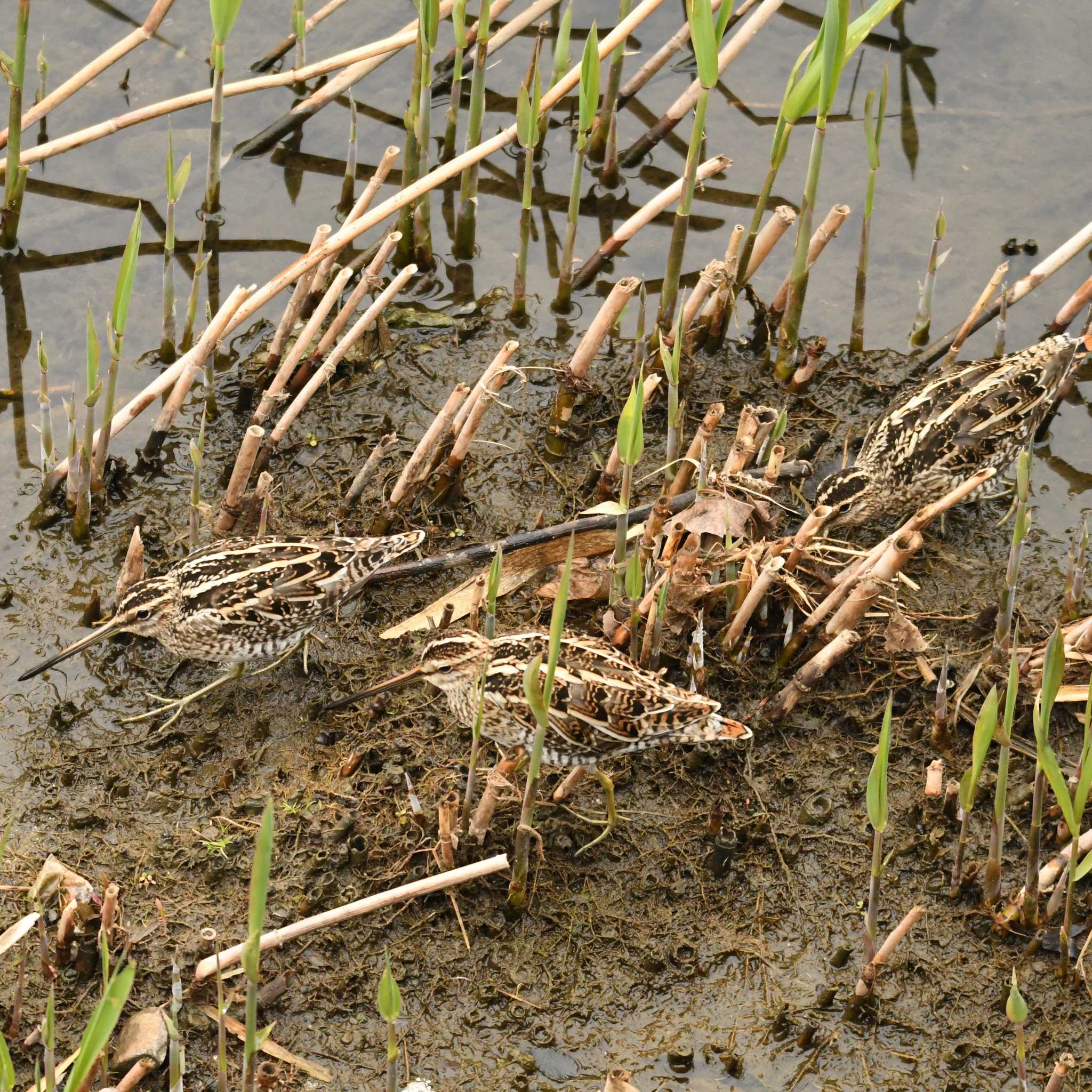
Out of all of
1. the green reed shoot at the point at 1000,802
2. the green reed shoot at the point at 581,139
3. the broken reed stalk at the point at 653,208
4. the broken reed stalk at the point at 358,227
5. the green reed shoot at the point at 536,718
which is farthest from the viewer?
the broken reed stalk at the point at 653,208

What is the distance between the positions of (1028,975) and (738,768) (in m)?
1.28

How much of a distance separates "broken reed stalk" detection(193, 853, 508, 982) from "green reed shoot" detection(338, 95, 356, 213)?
4.26 meters

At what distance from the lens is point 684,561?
6086 millimetres

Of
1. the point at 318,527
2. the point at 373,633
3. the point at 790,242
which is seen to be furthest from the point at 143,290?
the point at 790,242

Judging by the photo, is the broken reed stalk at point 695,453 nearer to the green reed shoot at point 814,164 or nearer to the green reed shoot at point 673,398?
the green reed shoot at point 673,398

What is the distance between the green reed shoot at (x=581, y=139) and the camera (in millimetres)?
6312

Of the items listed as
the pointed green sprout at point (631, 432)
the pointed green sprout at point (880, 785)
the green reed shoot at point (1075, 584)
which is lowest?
the green reed shoot at point (1075, 584)

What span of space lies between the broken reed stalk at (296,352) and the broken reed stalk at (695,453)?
5.89ft

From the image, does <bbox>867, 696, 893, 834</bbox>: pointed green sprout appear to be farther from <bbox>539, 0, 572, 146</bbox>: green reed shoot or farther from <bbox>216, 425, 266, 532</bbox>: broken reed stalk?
<bbox>539, 0, 572, 146</bbox>: green reed shoot

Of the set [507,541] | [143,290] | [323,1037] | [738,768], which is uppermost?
[143,290]

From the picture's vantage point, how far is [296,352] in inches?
273

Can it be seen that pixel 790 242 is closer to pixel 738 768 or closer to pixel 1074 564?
pixel 1074 564

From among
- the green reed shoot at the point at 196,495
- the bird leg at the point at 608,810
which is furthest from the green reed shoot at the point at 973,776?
the green reed shoot at the point at 196,495

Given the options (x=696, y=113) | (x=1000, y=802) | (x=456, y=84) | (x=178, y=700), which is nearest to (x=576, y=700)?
(x=1000, y=802)
